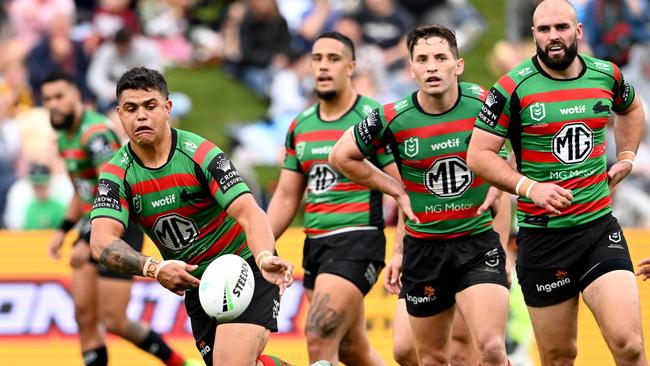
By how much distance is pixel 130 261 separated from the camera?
25.5 feet

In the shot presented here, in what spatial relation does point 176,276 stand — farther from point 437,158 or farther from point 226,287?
point 437,158

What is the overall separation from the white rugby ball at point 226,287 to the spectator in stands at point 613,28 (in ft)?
31.3

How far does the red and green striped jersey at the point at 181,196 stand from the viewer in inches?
317

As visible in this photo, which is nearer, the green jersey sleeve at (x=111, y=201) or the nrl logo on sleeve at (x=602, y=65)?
the green jersey sleeve at (x=111, y=201)

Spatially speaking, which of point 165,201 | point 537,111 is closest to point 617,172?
point 537,111

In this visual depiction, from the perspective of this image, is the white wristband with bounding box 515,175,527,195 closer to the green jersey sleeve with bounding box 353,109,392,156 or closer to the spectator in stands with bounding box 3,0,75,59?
the green jersey sleeve with bounding box 353,109,392,156

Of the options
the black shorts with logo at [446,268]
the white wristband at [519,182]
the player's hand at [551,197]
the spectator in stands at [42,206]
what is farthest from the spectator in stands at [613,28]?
the player's hand at [551,197]

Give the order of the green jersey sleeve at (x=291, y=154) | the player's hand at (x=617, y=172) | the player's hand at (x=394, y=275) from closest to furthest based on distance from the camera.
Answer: the player's hand at (x=617, y=172), the player's hand at (x=394, y=275), the green jersey sleeve at (x=291, y=154)

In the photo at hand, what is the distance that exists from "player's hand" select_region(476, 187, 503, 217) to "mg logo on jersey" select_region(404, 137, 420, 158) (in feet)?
1.94

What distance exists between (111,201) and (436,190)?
2.31m

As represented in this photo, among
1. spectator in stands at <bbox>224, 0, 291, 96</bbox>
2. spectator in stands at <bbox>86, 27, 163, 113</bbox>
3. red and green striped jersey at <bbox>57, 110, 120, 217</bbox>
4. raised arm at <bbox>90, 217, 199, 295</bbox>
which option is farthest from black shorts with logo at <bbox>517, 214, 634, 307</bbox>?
spectator in stands at <bbox>86, 27, 163, 113</bbox>

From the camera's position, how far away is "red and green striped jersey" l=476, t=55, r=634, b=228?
26.9 ft

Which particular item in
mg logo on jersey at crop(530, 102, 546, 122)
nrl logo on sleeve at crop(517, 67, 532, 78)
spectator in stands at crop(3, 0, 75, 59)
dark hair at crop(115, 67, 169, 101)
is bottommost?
mg logo on jersey at crop(530, 102, 546, 122)

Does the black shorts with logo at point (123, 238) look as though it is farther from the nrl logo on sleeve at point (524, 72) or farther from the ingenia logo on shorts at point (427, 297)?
the nrl logo on sleeve at point (524, 72)
